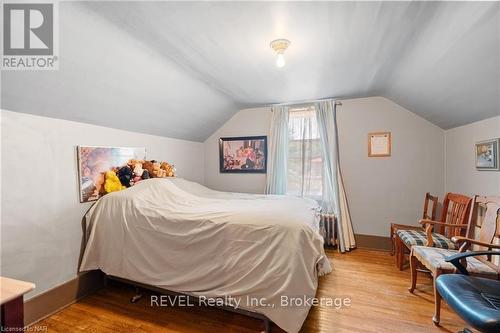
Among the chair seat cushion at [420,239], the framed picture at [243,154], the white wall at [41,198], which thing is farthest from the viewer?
the framed picture at [243,154]

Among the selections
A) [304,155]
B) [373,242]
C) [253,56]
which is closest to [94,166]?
[253,56]

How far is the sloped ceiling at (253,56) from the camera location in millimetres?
1517

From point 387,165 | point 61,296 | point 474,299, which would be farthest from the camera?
point 387,165

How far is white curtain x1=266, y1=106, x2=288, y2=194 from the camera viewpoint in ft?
12.6

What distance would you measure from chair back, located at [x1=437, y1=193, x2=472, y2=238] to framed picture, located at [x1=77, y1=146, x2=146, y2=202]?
3928 mm

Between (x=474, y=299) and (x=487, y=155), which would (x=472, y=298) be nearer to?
(x=474, y=299)

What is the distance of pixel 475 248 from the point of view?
241cm

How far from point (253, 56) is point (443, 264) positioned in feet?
8.27

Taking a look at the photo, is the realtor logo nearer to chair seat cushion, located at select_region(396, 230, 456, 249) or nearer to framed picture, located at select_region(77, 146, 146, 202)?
framed picture, located at select_region(77, 146, 146, 202)

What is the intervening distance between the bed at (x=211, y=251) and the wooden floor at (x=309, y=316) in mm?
262

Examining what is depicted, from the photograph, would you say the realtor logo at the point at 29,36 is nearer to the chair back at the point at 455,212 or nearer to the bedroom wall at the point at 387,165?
the bedroom wall at the point at 387,165

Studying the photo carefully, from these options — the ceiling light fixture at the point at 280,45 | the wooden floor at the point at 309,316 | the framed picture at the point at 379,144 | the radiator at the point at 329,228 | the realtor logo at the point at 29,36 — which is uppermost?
the ceiling light fixture at the point at 280,45

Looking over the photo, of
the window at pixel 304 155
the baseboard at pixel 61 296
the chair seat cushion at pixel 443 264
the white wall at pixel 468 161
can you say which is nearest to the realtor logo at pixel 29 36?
the baseboard at pixel 61 296

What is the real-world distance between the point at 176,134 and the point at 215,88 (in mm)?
1077
